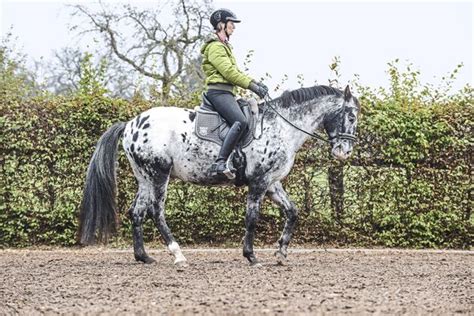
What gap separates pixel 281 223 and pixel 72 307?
6.72 meters

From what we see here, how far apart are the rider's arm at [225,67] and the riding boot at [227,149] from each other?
1.69ft

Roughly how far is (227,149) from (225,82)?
0.82 m

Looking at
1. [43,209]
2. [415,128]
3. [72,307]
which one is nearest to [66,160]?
[43,209]

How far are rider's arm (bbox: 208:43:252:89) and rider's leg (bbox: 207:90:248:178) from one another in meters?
0.23

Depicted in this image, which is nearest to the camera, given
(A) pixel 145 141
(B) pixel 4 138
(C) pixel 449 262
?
(A) pixel 145 141

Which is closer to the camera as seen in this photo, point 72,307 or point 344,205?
point 72,307

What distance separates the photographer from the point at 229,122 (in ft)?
33.8

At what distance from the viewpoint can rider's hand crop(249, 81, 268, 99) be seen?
34.0 ft

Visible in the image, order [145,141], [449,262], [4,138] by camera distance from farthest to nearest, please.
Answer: [4,138] → [449,262] → [145,141]

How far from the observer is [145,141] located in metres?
10.6

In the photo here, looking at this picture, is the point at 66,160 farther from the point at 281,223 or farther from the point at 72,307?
the point at 72,307

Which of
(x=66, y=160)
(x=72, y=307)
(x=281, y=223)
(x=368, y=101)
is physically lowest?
(x=72, y=307)

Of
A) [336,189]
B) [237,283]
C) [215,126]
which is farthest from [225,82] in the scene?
[336,189]

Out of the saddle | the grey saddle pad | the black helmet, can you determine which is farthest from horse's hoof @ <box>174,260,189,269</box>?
the black helmet
